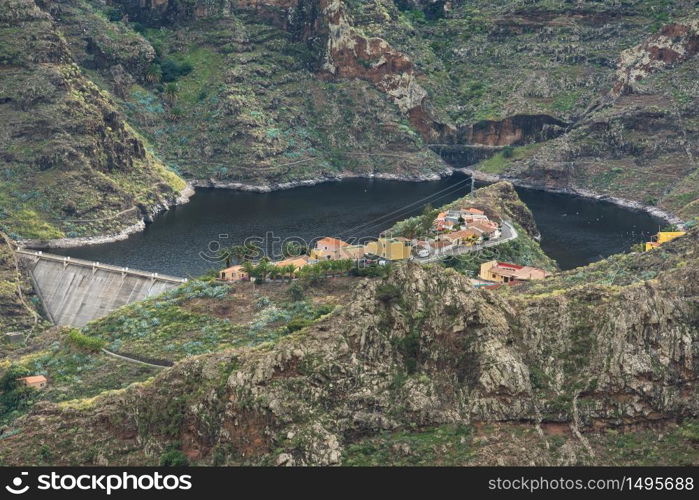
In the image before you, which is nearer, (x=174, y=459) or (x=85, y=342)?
(x=174, y=459)

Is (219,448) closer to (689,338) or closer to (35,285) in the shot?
(689,338)

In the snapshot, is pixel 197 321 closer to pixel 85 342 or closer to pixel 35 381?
pixel 85 342

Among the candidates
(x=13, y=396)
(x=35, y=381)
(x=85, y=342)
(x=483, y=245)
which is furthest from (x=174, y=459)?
(x=483, y=245)

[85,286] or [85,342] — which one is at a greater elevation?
[85,286]

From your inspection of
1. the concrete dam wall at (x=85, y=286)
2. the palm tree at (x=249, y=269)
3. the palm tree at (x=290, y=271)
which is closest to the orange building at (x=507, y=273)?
the palm tree at (x=290, y=271)

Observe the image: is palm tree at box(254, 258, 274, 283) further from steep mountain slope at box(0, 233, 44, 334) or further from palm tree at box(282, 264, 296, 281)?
steep mountain slope at box(0, 233, 44, 334)

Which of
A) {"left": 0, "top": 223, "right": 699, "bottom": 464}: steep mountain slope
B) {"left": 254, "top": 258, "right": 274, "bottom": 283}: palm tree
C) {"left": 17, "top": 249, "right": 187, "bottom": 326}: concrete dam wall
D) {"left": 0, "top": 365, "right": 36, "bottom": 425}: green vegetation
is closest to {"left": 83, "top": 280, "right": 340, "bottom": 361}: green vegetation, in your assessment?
{"left": 254, "top": 258, "right": 274, "bottom": 283}: palm tree
